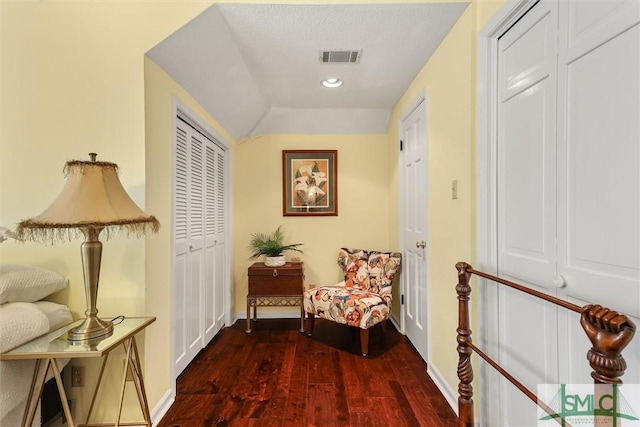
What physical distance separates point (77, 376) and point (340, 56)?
2.43 m

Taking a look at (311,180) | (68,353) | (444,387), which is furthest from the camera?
(311,180)

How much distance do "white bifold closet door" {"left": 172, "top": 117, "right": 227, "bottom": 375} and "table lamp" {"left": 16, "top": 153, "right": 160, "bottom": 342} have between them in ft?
1.94

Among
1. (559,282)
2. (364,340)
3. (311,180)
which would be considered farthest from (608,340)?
(311,180)

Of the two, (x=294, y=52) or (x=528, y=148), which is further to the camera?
(x=294, y=52)

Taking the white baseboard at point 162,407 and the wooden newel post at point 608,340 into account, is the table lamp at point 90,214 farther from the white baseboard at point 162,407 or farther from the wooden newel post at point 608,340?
the wooden newel post at point 608,340

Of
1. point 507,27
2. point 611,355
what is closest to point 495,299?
point 611,355

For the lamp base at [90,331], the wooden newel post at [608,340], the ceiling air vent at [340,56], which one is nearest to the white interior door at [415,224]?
the ceiling air vent at [340,56]

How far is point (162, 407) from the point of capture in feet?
5.47

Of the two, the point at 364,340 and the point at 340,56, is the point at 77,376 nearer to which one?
the point at 364,340

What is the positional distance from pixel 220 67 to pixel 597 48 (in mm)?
1906

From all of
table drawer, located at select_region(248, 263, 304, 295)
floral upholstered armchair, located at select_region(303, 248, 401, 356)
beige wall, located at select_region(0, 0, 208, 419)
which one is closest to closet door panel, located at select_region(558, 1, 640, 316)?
floral upholstered armchair, located at select_region(303, 248, 401, 356)

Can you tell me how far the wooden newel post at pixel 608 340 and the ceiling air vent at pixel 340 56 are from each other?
187cm

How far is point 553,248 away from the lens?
3.58 feet

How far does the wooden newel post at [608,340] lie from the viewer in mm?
671
